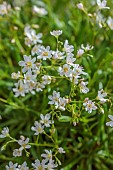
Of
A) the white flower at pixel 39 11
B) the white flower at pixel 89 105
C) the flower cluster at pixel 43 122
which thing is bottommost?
the flower cluster at pixel 43 122

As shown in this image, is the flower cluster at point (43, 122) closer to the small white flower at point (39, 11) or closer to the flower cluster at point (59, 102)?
the flower cluster at point (59, 102)

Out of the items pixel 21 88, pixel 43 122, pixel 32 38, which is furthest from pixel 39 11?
pixel 43 122

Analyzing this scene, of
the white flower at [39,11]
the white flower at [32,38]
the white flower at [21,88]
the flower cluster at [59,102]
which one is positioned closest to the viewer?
the flower cluster at [59,102]

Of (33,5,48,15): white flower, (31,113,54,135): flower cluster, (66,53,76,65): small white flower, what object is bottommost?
(31,113,54,135): flower cluster

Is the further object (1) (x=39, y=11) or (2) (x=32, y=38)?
(1) (x=39, y=11)

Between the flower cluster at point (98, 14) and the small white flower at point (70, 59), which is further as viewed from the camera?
the flower cluster at point (98, 14)

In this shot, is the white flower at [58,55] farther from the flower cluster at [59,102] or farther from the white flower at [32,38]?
the white flower at [32,38]

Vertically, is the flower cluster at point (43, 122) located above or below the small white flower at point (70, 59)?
below

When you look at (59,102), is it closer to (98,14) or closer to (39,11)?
(98,14)

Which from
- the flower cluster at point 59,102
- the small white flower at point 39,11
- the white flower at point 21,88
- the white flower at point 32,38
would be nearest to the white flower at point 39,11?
the small white flower at point 39,11

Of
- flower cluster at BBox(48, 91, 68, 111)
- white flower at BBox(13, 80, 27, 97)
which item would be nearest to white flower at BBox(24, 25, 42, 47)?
white flower at BBox(13, 80, 27, 97)

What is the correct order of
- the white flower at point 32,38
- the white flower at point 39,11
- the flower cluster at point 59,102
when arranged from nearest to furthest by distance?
the flower cluster at point 59,102
the white flower at point 32,38
the white flower at point 39,11

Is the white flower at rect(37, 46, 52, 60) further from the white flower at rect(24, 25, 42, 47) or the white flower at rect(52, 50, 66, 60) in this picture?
the white flower at rect(24, 25, 42, 47)
